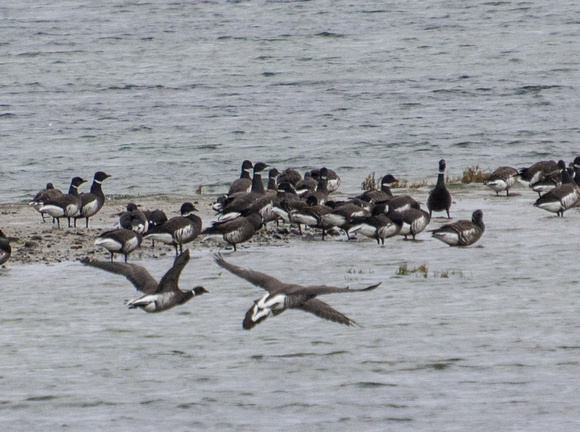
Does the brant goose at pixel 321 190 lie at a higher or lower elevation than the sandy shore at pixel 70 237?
higher

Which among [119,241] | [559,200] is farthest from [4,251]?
[559,200]

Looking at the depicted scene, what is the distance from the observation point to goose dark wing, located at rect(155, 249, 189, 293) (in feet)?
37.0

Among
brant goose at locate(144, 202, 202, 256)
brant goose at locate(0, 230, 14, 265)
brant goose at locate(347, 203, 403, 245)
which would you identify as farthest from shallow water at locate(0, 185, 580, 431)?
brant goose at locate(347, 203, 403, 245)

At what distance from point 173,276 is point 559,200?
11.3m

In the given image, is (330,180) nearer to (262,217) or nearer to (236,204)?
(236,204)

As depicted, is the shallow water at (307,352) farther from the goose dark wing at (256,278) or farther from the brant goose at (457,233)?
the goose dark wing at (256,278)

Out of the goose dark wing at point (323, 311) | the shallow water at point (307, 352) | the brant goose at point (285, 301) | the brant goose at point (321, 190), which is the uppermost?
the brant goose at point (321, 190)

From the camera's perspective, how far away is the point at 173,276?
1163cm

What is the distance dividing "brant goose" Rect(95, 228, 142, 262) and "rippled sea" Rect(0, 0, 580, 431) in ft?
1.65

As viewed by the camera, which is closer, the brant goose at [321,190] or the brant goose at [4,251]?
the brant goose at [4,251]

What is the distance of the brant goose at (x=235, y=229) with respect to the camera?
56.4 feet

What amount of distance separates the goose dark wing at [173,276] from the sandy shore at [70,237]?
5.14m

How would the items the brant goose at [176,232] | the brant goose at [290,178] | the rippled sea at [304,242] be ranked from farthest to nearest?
the brant goose at [290,178] → the brant goose at [176,232] → the rippled sea at [304,242]

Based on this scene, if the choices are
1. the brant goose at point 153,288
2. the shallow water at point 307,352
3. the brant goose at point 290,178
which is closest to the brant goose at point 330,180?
the brant goose at point 290,178
